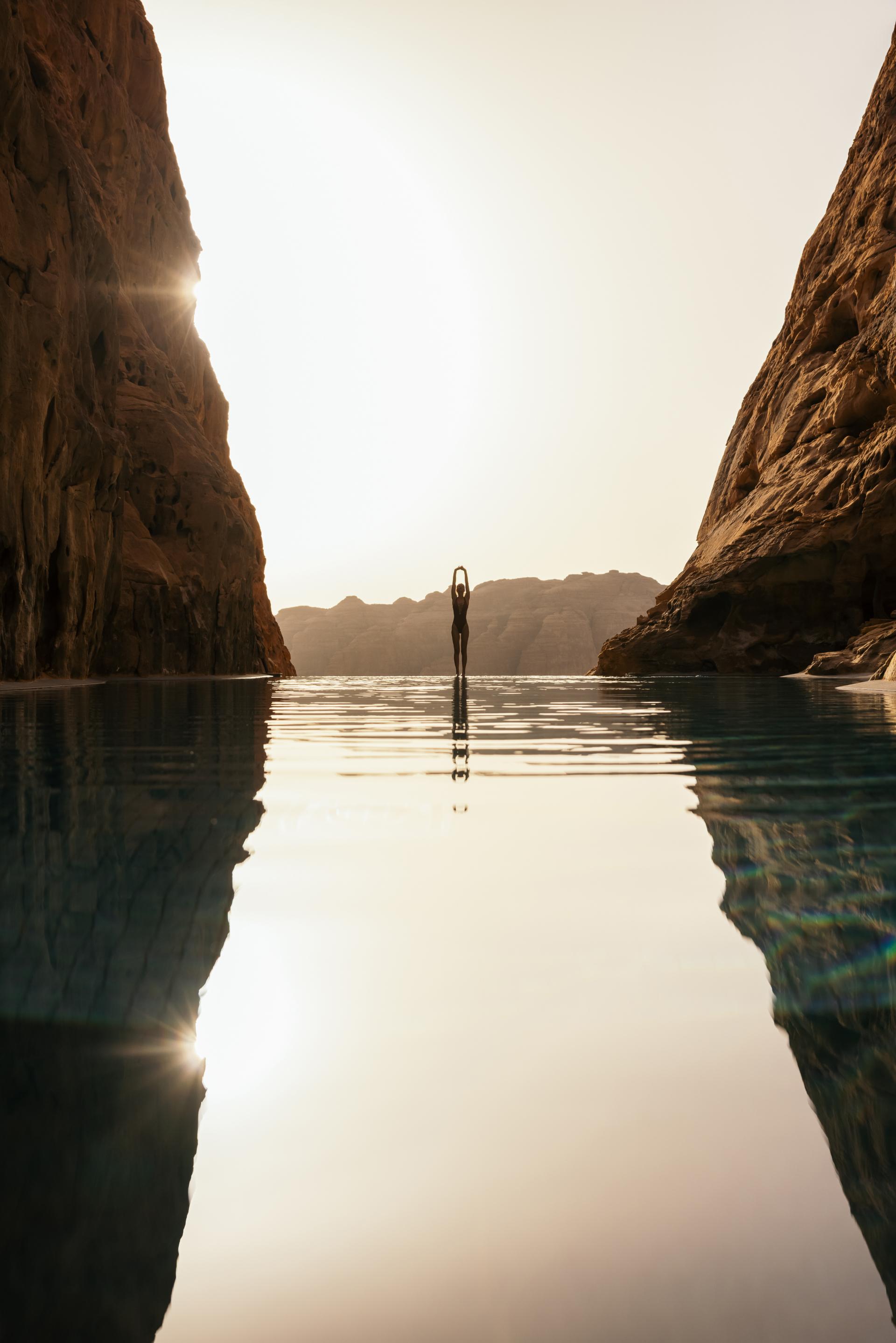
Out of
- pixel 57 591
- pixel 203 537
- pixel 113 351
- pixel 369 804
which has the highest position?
pixel 113 351

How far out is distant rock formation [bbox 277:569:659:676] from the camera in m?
146

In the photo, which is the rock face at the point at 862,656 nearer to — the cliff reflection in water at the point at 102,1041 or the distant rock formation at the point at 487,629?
the cliff reflection in water at the point at 102,1041

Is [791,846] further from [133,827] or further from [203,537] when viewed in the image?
[203,537]

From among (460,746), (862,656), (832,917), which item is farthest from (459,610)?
(832,917)

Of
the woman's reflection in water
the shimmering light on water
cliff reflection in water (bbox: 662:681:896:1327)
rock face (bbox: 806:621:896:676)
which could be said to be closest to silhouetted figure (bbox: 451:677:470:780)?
the woman's reflection in water

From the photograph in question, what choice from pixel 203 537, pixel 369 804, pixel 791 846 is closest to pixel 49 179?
pixel 203 537

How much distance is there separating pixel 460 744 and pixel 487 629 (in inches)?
5871

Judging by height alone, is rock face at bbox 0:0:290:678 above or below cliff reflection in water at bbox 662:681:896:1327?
above

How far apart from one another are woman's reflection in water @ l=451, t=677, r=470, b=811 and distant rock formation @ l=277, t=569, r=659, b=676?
406ft

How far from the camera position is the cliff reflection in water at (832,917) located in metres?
1.09

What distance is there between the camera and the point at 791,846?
2742mm

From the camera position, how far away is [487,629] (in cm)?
15538

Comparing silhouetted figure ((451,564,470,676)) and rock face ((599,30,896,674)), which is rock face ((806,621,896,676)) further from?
silhouetted figure ((451,564,470,676))

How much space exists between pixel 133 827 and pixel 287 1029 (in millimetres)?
1823
